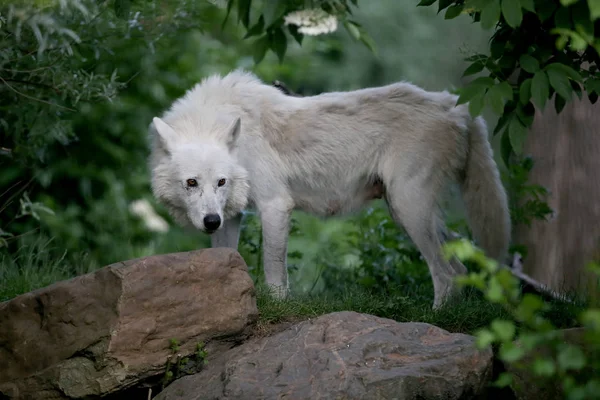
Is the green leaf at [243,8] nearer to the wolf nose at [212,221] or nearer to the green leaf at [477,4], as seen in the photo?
the green leaf at [477,4]

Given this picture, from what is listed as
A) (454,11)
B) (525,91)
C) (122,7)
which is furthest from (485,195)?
(122,7)

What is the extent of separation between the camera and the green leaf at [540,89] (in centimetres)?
359

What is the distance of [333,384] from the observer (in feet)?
12.0

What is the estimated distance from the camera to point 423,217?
5445mm

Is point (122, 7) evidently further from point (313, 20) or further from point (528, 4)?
point (528, 4)

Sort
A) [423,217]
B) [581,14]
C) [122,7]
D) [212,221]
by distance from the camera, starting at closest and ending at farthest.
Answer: [581,14] < [122,7] < [212,221] < [423,217]

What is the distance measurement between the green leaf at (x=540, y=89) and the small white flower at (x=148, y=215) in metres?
5.20

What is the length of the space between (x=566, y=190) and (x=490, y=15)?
11.5 ft

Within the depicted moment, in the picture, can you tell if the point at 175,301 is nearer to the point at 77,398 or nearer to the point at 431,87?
the point at 77,398

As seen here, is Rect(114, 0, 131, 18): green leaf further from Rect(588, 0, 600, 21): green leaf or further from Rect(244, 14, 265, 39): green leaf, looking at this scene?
Rect(588, 0, 600, 21): green leaf

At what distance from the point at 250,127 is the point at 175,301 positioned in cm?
181

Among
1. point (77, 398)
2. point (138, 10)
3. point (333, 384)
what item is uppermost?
point (138, 10)

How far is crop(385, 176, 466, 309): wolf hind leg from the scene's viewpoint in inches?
214

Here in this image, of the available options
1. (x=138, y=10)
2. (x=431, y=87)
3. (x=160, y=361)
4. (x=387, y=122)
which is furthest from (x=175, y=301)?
(x=431, y=87)
